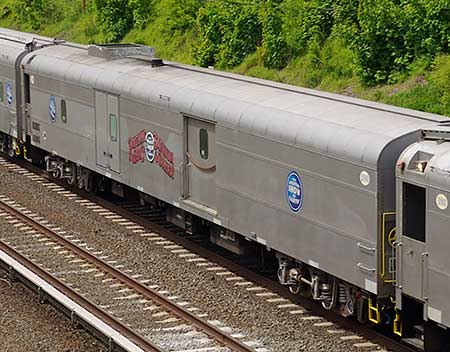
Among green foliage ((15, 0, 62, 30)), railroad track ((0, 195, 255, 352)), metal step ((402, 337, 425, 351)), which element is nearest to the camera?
metal step ((402, 337, 425, 351))

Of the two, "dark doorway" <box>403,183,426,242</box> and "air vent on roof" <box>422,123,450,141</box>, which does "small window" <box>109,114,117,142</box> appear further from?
"dark doorway" <box>403,183,426,242</box>

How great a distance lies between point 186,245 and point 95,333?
5.60 metres

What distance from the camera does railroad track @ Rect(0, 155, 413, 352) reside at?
14.7 meters

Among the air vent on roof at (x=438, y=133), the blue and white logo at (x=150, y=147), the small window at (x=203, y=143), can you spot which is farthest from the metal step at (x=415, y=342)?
the blue and white logo at (x=150, y=147)

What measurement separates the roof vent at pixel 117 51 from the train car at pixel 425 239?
36.0 feet

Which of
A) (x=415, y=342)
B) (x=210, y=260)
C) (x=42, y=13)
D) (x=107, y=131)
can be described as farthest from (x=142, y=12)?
(x=415, y=342)

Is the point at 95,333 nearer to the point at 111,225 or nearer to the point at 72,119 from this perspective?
the point at 111,225

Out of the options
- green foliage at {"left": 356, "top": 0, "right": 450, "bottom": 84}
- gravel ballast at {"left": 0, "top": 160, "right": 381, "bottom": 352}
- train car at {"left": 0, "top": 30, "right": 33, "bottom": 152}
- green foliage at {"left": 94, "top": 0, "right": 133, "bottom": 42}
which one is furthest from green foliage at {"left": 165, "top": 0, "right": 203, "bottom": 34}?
gravel ballast at {"left": 0, "top": 160, "right": 381, "bottom": 352}

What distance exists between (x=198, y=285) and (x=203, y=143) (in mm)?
2290

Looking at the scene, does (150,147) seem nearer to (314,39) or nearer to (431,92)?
(431,92)

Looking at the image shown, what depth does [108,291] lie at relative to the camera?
17203 millimetres

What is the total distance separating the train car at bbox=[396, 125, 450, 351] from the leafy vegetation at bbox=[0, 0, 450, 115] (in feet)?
37.4

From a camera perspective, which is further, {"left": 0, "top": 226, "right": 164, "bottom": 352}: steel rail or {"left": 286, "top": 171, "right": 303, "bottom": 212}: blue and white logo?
{"left": 286, "top": 171, "right": 303, "bottom": 212}: blue and white logo

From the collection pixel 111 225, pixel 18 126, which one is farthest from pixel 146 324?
pixel 18 126
